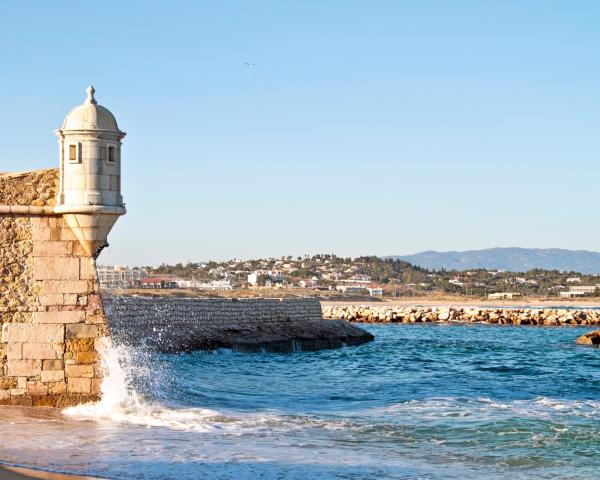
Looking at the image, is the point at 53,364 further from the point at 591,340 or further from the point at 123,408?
the point at 591,340

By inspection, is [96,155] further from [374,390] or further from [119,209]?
[374,390]

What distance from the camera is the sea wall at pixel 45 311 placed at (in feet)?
41.3

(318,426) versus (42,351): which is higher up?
(42,351)

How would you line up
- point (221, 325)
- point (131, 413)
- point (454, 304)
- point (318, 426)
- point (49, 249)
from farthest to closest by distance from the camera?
point (454, 304), point (221, 325), point (131, 413), point (318, 426), point (49, 249)

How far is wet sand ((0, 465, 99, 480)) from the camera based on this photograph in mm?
8992

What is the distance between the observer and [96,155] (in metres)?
12.6

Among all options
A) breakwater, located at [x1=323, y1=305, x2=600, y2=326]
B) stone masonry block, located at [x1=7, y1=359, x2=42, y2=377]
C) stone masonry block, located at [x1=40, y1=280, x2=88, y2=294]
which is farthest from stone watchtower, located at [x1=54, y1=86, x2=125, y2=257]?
breakwater, located at [x1=323, y1=305, x2=600, y2=326]

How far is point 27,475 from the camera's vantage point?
9.12m

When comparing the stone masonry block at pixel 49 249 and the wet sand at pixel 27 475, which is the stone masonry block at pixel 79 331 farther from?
the wet sand at pixel 27 475

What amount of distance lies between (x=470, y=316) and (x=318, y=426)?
46.4m

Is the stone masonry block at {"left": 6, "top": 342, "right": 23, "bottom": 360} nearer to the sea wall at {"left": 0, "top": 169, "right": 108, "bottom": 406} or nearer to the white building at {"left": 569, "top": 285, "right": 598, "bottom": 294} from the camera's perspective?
the sea wall at {"left": 0, "top": 169, "right": 108, "bottom": 406}

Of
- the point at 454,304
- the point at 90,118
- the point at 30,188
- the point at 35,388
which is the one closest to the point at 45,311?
the point at 35,388

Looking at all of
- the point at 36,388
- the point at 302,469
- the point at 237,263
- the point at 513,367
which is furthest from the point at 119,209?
the point at 237,263

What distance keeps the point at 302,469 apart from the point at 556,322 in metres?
46.4
